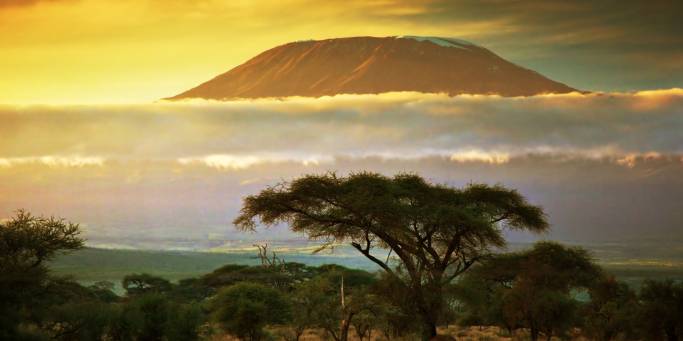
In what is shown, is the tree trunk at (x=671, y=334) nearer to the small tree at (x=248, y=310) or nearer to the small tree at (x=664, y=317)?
the small tree at (x=664, y=317)

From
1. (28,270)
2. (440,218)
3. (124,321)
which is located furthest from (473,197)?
(28,270)

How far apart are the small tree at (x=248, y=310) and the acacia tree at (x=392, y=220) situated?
4.49m

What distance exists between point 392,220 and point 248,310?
27.7 ft

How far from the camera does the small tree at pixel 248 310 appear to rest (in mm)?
49562

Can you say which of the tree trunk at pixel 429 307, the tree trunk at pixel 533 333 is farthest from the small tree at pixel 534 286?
the tree trunk at pixel 429 307

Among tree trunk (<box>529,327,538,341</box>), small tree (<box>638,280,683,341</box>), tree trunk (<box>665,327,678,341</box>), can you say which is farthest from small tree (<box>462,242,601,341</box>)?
tree trunk (<box>665,327,678,341</box>)

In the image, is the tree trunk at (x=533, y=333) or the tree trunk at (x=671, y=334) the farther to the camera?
the tree trunk at (x=533, y=333)

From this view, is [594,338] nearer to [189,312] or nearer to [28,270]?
[189,312]

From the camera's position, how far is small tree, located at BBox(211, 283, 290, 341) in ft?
163

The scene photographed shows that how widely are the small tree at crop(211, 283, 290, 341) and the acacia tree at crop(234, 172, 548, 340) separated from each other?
449cm

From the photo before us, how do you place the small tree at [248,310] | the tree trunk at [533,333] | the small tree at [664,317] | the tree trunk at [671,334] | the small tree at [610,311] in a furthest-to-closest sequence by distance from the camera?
the small tree at [610,311], the tree trunk at [533,333], the tree trunk at [671,334], the small tree at [664,317], the small tree at [248,310]

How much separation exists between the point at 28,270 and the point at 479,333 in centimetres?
3148

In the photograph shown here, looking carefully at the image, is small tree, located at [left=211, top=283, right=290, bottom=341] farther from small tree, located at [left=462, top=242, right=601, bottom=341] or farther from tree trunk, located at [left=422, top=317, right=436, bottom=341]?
small tree, located at [left=462, top=242, right=601, bottom=341]

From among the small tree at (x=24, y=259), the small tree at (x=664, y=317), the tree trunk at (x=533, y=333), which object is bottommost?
the tree trunk at (x=533, y=333)
